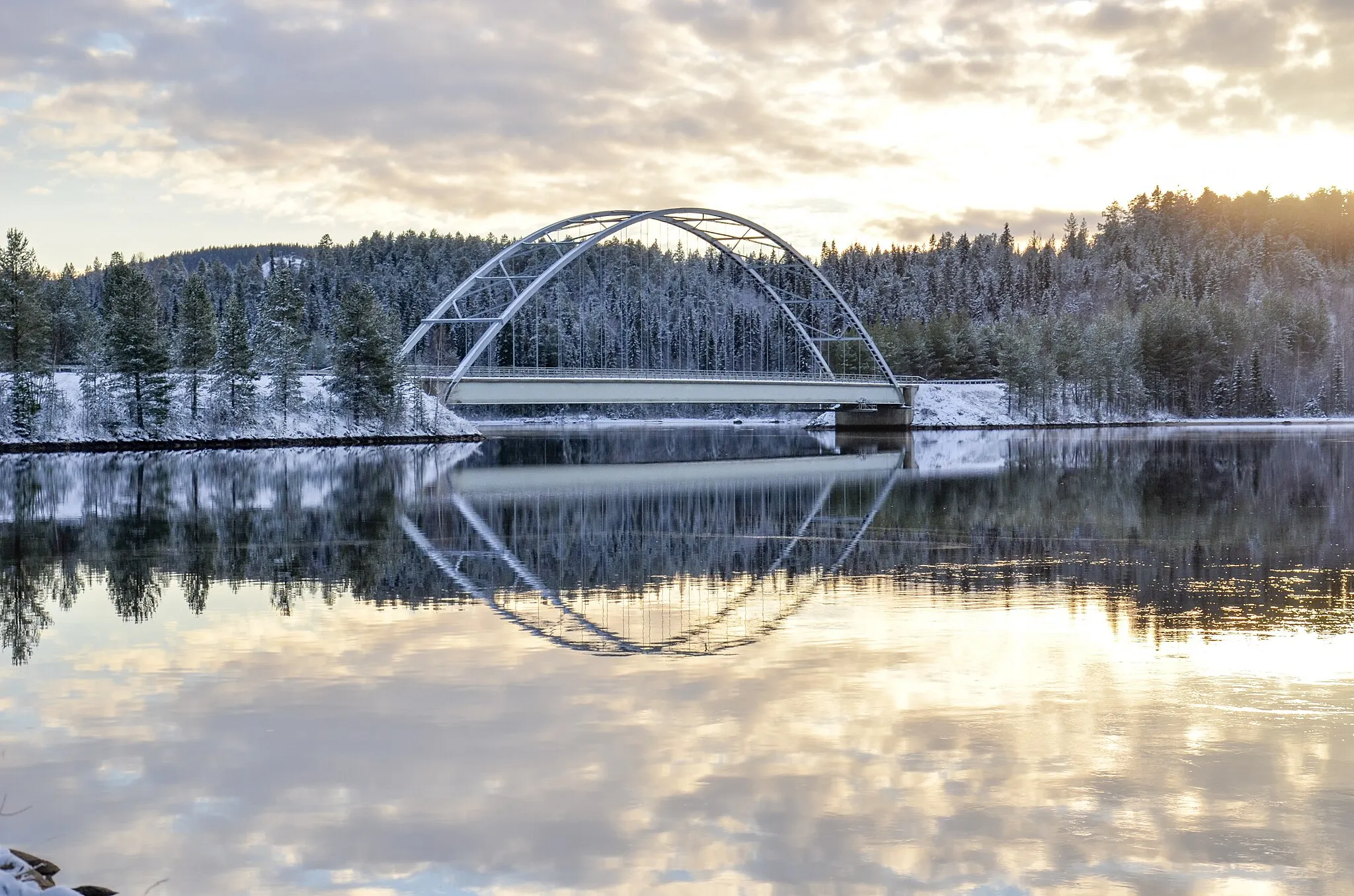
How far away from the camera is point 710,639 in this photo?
16.7 metres

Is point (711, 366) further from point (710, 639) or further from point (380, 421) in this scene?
point (710, 639)

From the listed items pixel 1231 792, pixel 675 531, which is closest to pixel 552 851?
pixel 1231 792

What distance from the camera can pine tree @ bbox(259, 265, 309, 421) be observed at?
85.9m

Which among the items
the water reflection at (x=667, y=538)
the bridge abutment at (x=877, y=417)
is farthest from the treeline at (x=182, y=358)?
the bridge abutment at (x=877, y=417)

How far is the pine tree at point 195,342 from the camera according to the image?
82500mm

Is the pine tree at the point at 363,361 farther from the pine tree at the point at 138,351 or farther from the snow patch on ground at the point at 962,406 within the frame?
the snow patch on ground at the point at 962,406

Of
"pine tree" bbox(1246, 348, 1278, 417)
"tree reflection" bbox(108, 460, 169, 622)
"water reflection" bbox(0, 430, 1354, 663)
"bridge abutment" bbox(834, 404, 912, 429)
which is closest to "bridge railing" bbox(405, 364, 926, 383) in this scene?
"bridge abutment" bbox(834, 404, 912, 429)

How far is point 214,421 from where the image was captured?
82812mm

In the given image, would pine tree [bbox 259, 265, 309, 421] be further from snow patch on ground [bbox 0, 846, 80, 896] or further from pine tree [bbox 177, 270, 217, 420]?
snow patch on ground [bbox 0, 846, 80, 896]

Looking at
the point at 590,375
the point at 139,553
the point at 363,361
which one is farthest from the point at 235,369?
the point at 139,553

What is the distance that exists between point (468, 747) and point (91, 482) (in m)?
40.6

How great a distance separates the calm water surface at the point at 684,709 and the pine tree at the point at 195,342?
55.4 m

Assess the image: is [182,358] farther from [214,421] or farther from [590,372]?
[590,372]

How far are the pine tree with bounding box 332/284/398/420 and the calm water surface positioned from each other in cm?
5526
